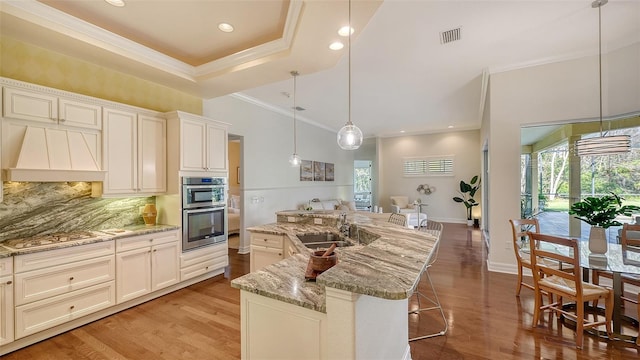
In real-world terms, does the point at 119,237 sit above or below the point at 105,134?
below

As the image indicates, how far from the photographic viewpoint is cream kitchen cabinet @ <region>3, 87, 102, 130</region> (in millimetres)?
2402

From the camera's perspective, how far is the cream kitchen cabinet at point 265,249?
310 cm

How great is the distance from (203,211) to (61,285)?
162 centimetres

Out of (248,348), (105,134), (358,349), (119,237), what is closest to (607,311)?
(358,349)

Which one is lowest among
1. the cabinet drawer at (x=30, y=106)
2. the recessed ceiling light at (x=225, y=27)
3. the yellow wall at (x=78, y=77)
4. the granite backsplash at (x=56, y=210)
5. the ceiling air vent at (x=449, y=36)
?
the granite backsplash at (x=56, y=210)

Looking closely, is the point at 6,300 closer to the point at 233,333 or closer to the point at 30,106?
the point at 30,106

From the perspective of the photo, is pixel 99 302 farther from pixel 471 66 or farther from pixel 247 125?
pixel 471 66

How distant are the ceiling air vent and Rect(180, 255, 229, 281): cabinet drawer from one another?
14.2 ft

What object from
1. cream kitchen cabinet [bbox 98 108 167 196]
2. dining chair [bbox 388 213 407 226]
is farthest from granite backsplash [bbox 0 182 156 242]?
dining chair [bbox 388 213 407 226]

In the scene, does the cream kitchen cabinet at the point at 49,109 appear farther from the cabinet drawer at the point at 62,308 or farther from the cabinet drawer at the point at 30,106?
the cabinet drawer at the point at 62,308

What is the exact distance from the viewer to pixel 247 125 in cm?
546

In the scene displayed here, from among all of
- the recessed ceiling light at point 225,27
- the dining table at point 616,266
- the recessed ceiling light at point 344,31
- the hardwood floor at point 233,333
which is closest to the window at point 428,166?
the hardwood floor at point 233,333

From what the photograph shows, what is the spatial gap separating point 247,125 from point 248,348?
456 cm

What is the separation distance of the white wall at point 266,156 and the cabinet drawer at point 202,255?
4.23ft
